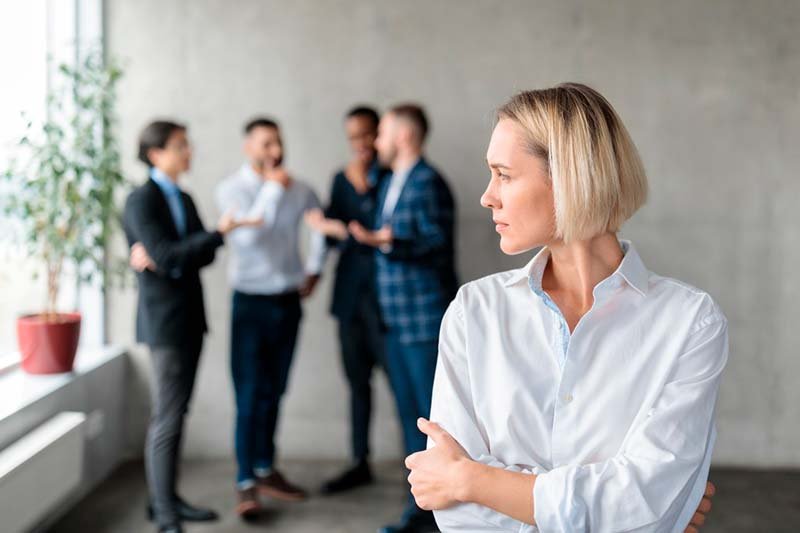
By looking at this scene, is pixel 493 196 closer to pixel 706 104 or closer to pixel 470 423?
pixel 470 423

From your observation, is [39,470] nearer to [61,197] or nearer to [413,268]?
[61,197]

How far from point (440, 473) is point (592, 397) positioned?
0.28 m

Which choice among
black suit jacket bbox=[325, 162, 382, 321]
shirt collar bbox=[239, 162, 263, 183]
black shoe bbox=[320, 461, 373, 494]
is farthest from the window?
black shoe bbox=[320, 461, 373, 494]

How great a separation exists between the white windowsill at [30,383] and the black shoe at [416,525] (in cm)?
156

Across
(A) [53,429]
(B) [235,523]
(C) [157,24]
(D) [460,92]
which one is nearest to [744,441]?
(D) [460,92]

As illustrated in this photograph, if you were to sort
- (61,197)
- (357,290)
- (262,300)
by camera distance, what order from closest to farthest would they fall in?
(61,197)
(262,300)
(357,290)

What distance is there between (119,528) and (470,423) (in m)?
2.71

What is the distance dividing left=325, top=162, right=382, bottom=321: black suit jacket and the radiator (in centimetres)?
132

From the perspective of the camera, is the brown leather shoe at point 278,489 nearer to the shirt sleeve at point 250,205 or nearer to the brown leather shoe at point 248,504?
the brown leather shoe at point 248,504

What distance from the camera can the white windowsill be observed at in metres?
3.26

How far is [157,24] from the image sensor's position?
14.6 ft

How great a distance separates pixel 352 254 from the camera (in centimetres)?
405

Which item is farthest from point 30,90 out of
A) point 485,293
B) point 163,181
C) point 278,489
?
point 485,293

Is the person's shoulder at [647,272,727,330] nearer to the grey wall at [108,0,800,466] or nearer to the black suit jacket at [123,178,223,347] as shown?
the black suit jacket at [123,178,223,347]
